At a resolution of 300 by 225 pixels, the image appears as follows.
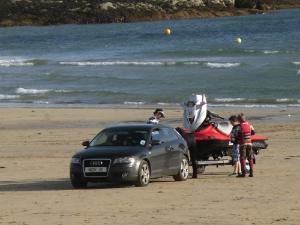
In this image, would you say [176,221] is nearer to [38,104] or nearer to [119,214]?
[119,214]

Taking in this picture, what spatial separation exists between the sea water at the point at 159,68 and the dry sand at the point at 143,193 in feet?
49.3

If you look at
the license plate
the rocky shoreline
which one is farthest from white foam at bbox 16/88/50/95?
the rocky shoreline

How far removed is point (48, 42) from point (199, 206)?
9193 cm

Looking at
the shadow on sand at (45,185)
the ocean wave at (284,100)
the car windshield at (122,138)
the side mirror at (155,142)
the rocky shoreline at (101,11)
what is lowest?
the rocky shoreline at (101,11)

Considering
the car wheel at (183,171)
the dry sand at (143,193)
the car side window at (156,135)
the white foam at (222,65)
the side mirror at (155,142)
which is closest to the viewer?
the dry sand at (143,193)

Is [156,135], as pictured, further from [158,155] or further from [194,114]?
[194,114]

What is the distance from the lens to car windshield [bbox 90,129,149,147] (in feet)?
67.2

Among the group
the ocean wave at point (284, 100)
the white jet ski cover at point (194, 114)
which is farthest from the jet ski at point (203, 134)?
the ocean wave at point (284, 100)

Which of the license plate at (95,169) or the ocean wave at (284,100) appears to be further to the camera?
the ocean wave at (284,100)

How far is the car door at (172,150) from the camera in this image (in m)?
20.8

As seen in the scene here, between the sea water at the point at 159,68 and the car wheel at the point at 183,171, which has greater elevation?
the car wheel at the point at 183,171

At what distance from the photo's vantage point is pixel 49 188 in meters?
20.4

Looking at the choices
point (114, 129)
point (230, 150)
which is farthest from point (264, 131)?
point (114, 129)

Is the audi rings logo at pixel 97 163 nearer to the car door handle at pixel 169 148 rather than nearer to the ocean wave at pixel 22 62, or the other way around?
the car door handle at pixel 169 148
